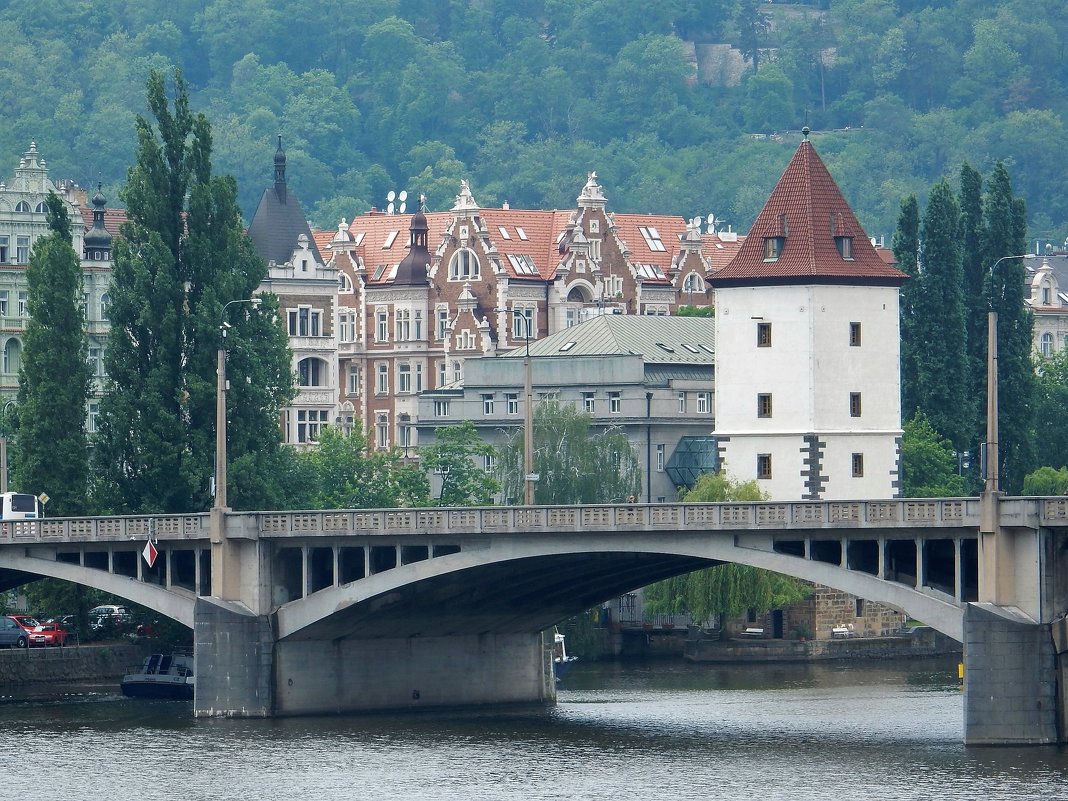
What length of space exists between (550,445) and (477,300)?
3497 cm

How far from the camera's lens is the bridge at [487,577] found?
86875 mm

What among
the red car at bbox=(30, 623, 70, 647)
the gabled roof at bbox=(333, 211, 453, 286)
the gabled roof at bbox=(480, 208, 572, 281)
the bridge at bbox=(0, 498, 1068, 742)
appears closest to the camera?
the bridge at bbox=(0, 498, 1068, 742)

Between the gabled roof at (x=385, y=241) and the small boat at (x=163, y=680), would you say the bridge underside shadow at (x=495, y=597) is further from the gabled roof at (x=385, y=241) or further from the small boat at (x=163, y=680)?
the gabled roof at (x=385, y=241)

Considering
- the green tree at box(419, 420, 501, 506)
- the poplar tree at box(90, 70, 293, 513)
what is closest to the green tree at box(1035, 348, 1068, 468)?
the green tree at box(419, 420, 501, 506)

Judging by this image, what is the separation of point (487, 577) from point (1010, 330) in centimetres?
4664

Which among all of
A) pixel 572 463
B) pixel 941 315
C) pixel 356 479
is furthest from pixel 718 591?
pixel 356 479

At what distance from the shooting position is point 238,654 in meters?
102

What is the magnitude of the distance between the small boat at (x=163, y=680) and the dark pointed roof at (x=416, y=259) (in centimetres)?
6654

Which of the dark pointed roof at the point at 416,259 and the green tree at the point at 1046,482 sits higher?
the dark pointed roof at the point at 416,259

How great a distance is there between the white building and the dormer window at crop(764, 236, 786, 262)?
1.5 inches

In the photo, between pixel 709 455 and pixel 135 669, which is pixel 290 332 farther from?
pixel 135 669

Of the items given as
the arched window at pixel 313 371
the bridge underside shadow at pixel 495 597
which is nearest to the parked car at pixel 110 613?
the bridge underside shadow at pixel 495 597

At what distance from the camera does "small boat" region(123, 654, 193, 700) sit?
113000mm

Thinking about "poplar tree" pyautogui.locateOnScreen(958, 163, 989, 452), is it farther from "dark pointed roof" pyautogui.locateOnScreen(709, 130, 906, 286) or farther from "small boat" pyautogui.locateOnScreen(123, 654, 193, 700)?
"small boat" pyautogui.locateOnScreen(123, 654, 193, 700)
